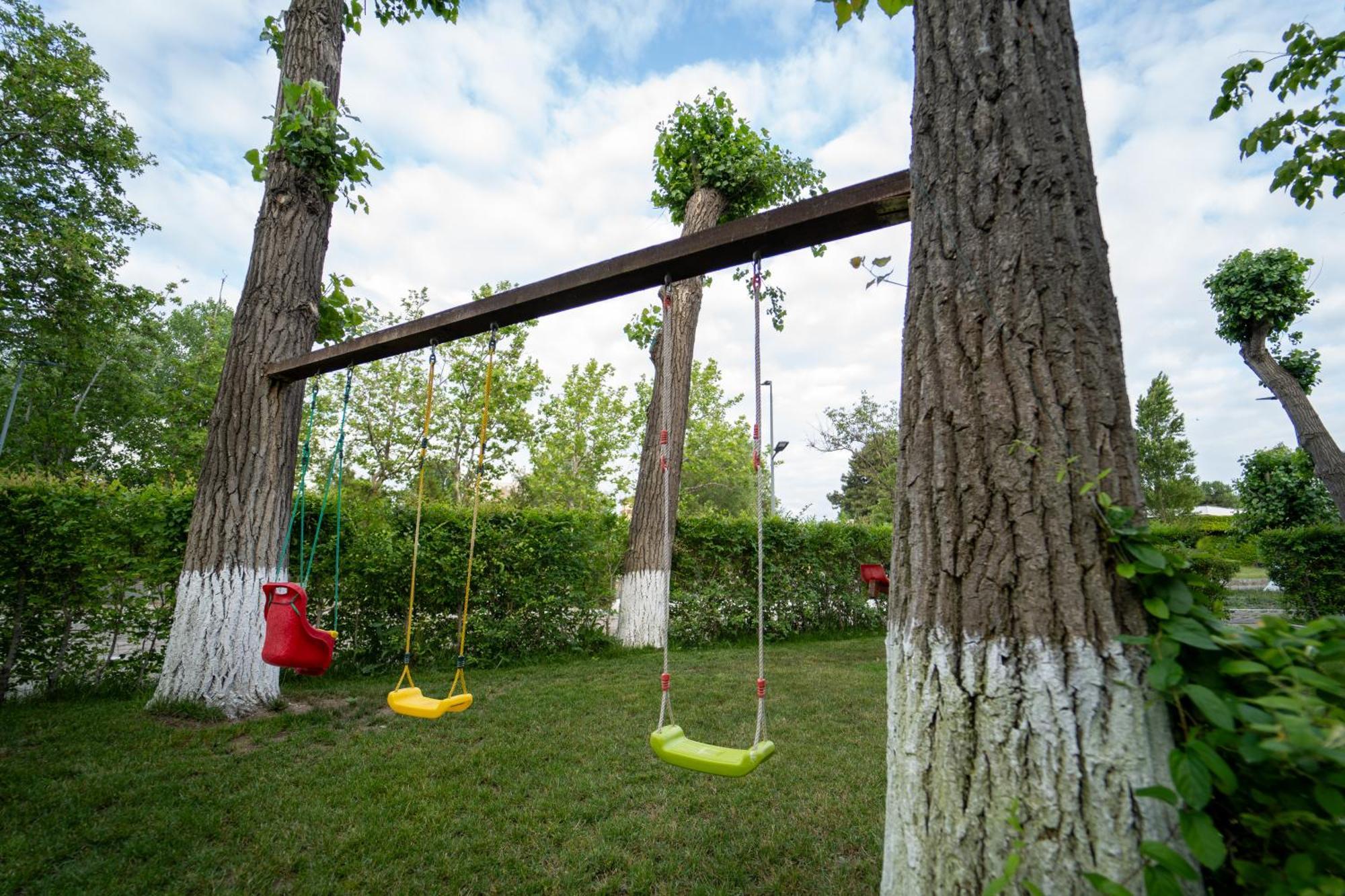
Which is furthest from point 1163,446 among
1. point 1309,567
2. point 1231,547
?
point 1309,567

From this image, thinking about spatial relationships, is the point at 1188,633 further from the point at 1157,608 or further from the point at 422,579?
the point at 422,579

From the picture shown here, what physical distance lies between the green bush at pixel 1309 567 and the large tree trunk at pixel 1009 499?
37.3 feet

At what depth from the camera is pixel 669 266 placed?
106 inches

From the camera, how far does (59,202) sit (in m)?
14.3

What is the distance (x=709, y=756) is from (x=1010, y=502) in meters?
1.36

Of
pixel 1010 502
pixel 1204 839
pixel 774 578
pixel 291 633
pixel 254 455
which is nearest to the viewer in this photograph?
pixel 1204 839

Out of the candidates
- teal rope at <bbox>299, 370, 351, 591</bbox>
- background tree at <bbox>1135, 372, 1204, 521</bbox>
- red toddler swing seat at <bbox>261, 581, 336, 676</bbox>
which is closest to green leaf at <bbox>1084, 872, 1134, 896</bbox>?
red toddler swing seat at <bbox>261, 581, 336, 676</bbox>

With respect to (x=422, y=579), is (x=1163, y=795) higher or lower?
lower

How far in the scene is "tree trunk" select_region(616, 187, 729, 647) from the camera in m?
7.92

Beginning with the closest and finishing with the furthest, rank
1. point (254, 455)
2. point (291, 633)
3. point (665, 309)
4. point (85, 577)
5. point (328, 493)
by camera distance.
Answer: point (665, 309) → point (291, 633) → point (328, 493) → point (254, 455) → point (85, 577)

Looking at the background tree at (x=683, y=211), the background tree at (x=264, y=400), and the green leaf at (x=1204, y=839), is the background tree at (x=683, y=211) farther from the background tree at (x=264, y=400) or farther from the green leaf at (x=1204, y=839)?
the green leaf at (x=1204, y=839)

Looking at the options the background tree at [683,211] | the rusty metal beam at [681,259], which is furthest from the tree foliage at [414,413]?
the rusty metal beam at [681,259]

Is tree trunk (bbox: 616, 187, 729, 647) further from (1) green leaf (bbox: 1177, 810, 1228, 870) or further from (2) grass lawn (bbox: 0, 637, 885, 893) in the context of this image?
(1) green leaf (bbox: 1177, 810, 1228, 870)

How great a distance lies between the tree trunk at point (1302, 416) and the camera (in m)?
7.96
